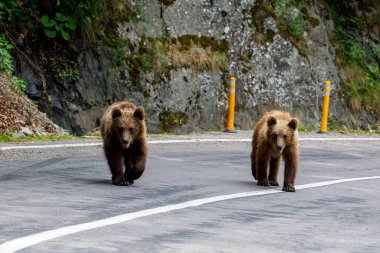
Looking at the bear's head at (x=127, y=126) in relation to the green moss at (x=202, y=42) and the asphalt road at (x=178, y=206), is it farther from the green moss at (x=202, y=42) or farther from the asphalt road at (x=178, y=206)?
the green moss at (x=202, y=42)

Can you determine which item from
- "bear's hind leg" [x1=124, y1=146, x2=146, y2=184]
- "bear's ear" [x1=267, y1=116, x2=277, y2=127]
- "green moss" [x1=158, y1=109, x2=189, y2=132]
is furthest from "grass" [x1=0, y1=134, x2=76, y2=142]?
"bear's ear" [x1=267, y1=116, x2=277, y2=127]

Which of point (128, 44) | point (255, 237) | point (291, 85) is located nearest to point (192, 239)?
point (255, 237)

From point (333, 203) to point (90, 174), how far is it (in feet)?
10.8

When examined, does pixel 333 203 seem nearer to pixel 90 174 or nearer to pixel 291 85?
pixel 90 174

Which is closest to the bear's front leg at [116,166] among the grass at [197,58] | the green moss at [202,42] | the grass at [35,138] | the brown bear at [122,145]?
the brown bear at [122,145]

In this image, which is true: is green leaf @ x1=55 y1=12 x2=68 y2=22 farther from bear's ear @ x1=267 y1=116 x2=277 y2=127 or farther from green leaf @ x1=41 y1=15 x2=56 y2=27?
bear's ear @ x1=267 y1=116 x2=277 y2=127

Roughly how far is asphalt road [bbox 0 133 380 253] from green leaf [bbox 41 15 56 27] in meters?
6.18

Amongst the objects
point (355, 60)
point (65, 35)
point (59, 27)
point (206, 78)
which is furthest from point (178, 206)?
point (355, 60)

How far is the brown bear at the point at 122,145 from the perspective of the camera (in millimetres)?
10703

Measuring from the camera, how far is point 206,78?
22844mm

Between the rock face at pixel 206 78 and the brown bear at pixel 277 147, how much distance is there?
29.1 feet

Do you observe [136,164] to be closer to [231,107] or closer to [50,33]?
[50,33]

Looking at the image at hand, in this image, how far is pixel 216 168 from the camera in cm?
1361

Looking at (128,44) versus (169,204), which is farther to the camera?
(128,44)
